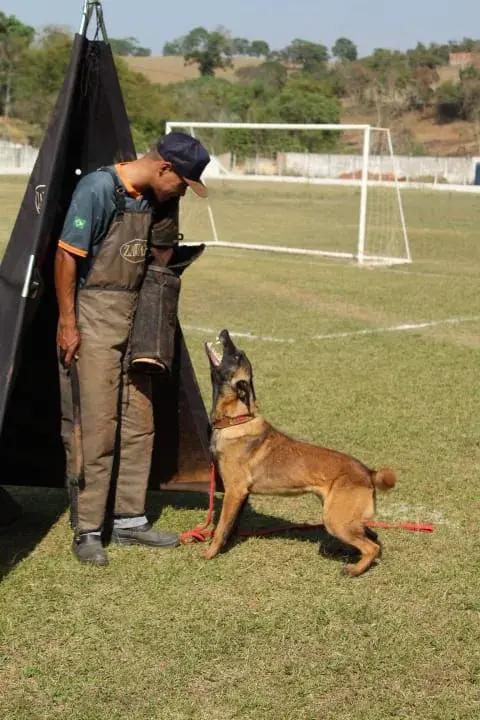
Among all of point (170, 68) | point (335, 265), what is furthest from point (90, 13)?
point (170, 68)

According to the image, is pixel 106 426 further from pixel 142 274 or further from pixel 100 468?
pixel 142 274

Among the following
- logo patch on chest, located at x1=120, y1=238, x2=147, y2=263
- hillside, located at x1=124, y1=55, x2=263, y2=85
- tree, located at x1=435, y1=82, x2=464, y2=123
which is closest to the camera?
logo patch on chest, located at x1=120, y1=238, x2=147, y2=263

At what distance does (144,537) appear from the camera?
5.43 metres

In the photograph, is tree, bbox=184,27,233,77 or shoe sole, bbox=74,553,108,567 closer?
shoe sole, bbox=74,553,108,567

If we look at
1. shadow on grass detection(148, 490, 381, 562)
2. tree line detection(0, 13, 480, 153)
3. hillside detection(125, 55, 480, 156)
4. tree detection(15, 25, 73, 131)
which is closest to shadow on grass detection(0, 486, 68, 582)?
shadow on grass detection(148, 490, 381, 562)

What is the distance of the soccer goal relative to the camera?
71.6ft

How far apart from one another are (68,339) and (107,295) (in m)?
0.29

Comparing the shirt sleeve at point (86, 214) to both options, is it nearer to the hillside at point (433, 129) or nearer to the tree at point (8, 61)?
the hillside at point (433, 129)

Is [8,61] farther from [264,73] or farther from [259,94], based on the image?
[264,73]

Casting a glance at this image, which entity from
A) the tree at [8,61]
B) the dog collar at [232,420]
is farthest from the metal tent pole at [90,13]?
the tree at [8,61]

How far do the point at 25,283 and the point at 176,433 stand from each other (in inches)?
61.6

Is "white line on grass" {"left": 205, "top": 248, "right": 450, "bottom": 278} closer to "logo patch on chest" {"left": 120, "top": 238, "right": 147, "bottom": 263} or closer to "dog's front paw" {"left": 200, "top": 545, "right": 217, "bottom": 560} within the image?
"dog's front paw" {"left": 200, "top": 545, "right": 217, "bottom": 560}

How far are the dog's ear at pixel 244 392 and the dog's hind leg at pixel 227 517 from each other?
446 mm

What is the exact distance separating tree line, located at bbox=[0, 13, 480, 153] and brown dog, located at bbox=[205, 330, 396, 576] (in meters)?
39.8
